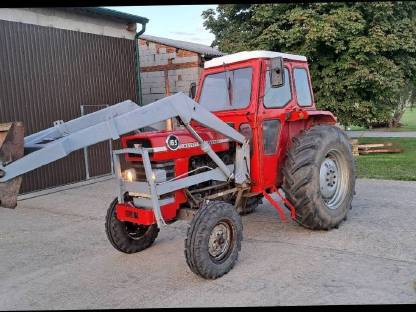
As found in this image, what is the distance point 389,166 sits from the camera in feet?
32.6

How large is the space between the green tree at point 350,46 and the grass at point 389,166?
1354 mm

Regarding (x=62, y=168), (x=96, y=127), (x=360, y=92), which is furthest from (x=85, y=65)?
(x=360, y=92)

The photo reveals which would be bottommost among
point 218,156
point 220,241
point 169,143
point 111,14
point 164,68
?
point 220,241

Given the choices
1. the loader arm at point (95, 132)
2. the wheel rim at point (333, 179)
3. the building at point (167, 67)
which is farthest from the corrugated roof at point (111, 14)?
the wheel rim at point (333, 179)

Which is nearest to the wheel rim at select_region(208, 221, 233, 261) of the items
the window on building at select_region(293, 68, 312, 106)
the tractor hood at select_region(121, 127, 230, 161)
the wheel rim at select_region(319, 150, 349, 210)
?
the tractor hood at select_region(121, 127, 230, 161)

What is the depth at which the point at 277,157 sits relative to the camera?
4.99 metres

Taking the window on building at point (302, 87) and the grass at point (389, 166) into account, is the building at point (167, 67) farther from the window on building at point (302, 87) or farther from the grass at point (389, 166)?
the window on building at point (302, 87)

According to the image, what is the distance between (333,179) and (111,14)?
7507mm

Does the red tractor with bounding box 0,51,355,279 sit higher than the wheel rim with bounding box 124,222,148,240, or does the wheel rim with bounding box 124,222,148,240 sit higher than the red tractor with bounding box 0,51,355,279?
the red tractor with bounding box 0,51,355,279

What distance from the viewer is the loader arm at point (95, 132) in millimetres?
3184

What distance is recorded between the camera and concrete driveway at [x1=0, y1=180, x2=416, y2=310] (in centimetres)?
340

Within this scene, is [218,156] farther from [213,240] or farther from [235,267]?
[235,267]

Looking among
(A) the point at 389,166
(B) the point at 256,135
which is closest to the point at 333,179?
(B) the point at 256,135

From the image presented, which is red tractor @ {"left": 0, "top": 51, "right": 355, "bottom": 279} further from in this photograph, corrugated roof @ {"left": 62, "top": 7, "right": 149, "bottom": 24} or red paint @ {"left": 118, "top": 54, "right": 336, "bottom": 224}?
corrugated roof @ {"left": 62, "top": 7, "right": 149, "bottom": 24}
